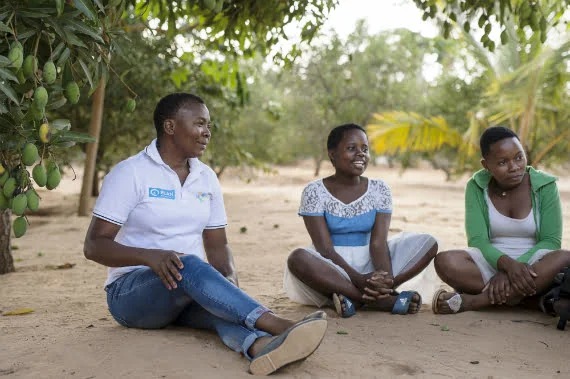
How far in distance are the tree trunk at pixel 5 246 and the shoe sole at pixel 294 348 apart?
337 centimetres

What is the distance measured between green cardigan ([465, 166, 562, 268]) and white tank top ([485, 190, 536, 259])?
3cm

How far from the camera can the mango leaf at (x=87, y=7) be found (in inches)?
88.2

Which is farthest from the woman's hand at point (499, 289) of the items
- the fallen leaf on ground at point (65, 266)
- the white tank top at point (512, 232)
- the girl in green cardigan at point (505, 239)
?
the fallen leaf on ground at point (65, 266)

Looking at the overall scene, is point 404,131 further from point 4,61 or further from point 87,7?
point 4,61

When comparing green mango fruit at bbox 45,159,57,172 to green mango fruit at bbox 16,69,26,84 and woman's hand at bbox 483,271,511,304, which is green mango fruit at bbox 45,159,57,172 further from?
woman's hand at bbox 483,271,511,304

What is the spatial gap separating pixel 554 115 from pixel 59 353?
1344 centimetres

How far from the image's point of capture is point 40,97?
2246mm

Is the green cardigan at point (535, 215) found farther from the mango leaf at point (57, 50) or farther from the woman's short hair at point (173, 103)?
the mango leaf at point (57, 50)

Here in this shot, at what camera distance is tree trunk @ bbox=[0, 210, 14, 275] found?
5172 mm

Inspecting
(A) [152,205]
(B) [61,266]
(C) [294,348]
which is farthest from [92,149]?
(C) [294,348]

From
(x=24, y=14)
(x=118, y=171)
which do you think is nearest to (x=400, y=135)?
(x=118, y=171)

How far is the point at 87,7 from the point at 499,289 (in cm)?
278

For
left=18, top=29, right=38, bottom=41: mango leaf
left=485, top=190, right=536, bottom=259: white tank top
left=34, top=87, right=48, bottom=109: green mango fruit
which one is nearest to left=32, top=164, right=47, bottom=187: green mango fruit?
left=34, top=87, right=48, bottom=109: green mango fruit

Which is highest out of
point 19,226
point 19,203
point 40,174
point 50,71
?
point 50,71
